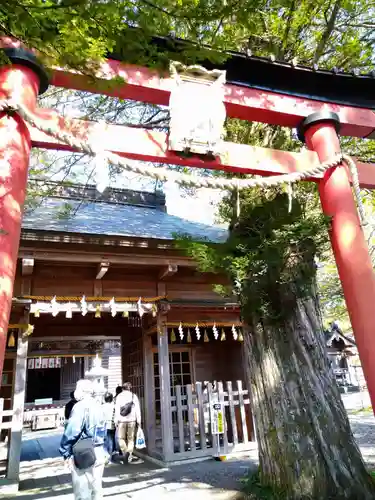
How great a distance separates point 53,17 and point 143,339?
6.59m

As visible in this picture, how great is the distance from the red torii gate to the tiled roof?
2718 mm

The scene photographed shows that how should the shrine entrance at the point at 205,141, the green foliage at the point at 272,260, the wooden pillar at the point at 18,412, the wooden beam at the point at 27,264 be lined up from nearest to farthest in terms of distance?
1. the shrine entrance at the point at 205,141
2. the green foliage at the point at 272,260
3. the wooden pillar at the point at 18,412
4. the wooden beam at the point at 27,264

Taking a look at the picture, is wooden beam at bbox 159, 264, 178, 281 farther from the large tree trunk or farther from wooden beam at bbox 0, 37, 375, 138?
wooden beam at bbox 0, 37, 375, 138

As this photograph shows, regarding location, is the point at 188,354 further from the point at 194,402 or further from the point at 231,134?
the point at 231,134

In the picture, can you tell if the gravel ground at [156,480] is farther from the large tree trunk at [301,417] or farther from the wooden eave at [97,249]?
the wooden eave at [97,249]

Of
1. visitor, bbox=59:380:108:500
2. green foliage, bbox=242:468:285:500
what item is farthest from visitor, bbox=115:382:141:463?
green foliage, bbox=242:468:285:500

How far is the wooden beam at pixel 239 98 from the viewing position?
391cm

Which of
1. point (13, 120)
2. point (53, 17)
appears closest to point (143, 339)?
point (13, 120)

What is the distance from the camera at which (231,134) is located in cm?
617

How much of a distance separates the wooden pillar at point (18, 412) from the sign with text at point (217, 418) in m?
3.47

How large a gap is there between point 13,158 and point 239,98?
9.18ft

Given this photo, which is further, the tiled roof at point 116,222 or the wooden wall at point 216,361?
the wooden wall at point 216,361

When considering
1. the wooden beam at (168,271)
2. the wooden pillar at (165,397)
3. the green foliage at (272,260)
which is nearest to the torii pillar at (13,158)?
the green foliage at (272,260)

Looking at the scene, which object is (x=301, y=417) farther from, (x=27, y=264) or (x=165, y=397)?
(x=27, y=264)
